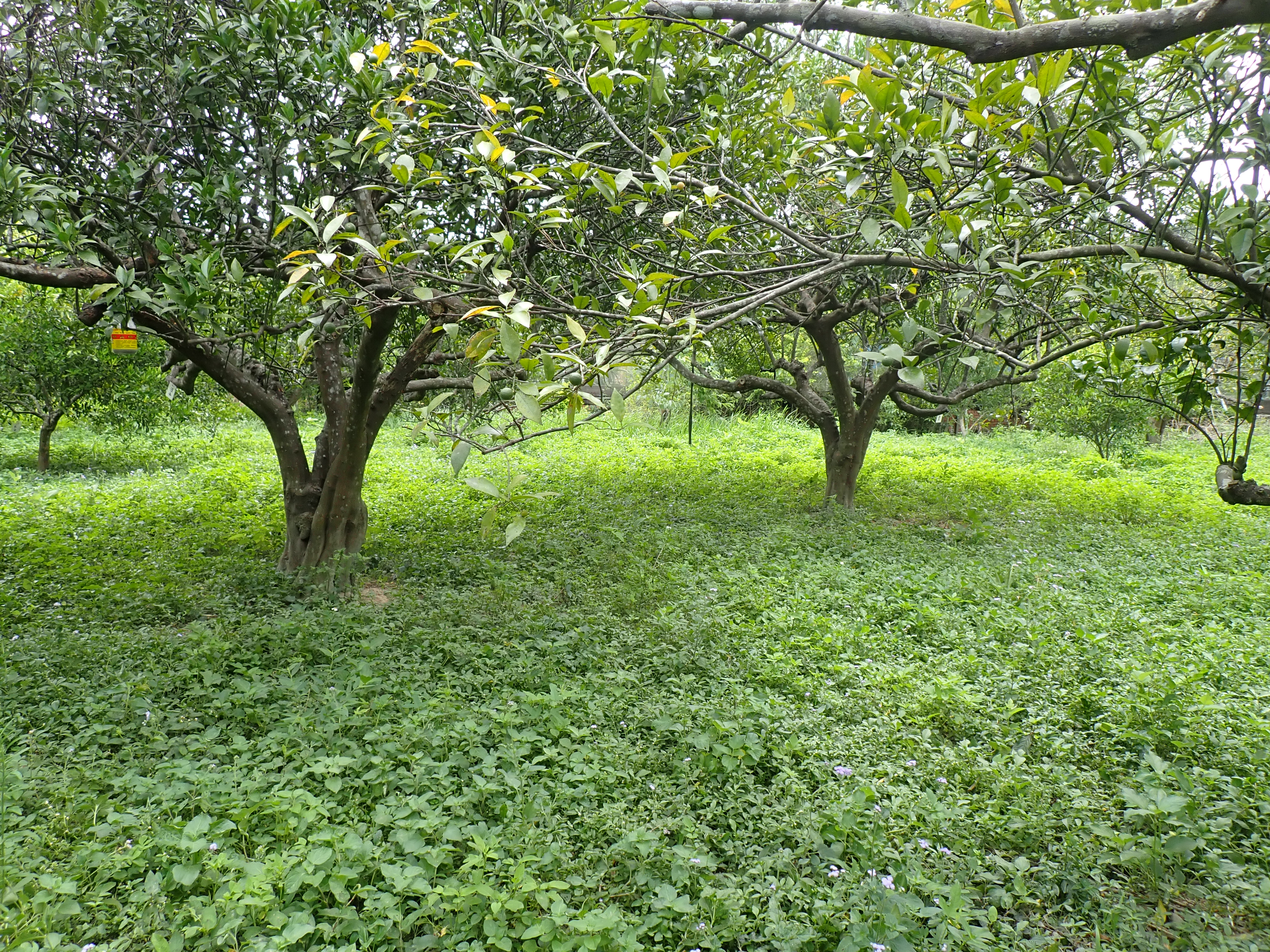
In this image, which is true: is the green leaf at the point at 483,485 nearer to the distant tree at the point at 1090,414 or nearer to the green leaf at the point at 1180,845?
the green leaf at the point at 1180,845

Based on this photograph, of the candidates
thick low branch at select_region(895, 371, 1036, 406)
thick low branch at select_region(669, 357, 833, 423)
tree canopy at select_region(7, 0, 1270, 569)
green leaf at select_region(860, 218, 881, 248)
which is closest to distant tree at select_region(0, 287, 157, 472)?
tree canopy at select_region(7, 0, 1270, 569)

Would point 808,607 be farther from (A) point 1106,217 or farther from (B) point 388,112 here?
(B) point 388,112

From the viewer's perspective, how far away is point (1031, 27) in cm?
153

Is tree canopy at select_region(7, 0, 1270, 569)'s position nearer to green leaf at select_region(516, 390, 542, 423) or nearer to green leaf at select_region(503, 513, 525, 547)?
green leaf at select_region(516, 390, 542, 423)

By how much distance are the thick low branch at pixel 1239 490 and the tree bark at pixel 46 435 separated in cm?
1330

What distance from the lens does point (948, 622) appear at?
4.98m

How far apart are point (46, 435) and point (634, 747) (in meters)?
11.8

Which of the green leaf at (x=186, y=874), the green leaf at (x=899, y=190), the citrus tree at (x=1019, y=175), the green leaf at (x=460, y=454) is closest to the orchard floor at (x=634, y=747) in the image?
the green leaf at (x=186, y=874)

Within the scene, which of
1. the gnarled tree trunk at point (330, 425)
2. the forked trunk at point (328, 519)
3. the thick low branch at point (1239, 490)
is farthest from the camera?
the forked trunk at point (328, 519)

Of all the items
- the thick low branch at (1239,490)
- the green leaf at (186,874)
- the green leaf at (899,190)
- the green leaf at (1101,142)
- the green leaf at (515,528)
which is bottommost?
the green leaf at (186,874)

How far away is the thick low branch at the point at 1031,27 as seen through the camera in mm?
1401

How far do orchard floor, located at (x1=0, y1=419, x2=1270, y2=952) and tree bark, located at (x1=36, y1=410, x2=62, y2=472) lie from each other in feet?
17.5

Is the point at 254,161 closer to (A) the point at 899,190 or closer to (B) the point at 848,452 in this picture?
(A) the point at 899,190

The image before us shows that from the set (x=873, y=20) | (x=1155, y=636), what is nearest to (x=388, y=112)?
(x=873, y=20)
